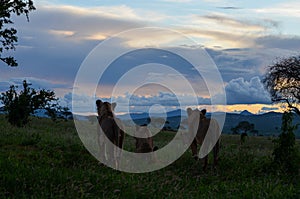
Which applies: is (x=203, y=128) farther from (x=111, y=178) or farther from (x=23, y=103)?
(x=23, y=103)

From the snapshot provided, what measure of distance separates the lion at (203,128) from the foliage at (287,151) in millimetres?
2023

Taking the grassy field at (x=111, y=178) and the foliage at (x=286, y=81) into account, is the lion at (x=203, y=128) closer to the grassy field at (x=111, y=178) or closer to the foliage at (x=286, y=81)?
the grassy field at (x=111, y=178)

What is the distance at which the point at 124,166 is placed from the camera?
14.5 m

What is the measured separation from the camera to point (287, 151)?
15.0m

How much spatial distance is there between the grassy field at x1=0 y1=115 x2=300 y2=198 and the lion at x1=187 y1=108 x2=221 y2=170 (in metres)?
0.54

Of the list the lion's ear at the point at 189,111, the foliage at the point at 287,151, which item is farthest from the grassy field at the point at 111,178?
the lion's ear at the point at 189,111

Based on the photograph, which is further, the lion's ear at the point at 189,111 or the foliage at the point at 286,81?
the foliage at the point at 286,81

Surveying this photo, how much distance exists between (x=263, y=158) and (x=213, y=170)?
309 centimetres

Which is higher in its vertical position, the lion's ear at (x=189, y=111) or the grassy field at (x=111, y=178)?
the lion's ear at (x=189, y=111)

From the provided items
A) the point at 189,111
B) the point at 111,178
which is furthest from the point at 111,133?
the point at 111,178

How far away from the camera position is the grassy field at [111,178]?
9.88 m

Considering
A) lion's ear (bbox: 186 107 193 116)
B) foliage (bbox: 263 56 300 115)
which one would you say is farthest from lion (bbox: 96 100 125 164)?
foliage (bbox: 263 56 300 115)

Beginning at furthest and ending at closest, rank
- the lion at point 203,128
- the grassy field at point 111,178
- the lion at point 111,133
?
the lion at point 203,128 < the lion at point 111,133 < the grassy field at point 111,178

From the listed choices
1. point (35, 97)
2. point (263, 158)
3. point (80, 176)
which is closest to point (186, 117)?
point (263, 158)
